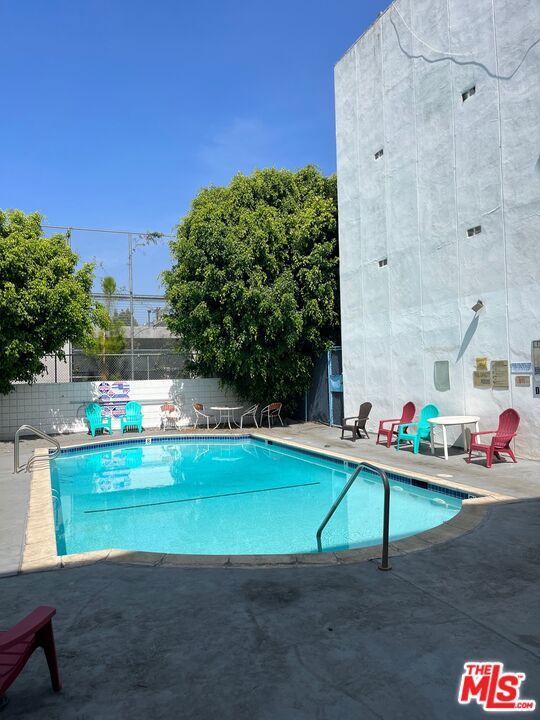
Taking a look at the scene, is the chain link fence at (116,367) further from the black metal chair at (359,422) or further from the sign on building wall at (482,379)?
the sign on building wall at (482,379)

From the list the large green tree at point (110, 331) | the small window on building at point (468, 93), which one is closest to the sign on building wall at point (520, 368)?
the small window on building at point (468, 93)

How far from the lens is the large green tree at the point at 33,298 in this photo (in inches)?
458

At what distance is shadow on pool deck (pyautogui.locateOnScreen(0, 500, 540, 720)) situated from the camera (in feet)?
7.49

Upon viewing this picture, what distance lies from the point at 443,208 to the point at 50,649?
10.2 meters

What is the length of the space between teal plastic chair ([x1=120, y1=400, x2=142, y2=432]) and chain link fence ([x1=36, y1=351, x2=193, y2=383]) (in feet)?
6.85

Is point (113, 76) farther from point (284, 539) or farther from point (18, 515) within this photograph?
point (284, 539)

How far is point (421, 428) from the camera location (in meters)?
10.2

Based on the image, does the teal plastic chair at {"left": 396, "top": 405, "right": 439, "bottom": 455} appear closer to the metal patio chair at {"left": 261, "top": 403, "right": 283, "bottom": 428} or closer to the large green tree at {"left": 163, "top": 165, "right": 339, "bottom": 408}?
the large green tree at {"left": 163, "top": 165, "right": 339, "bottom": 408}

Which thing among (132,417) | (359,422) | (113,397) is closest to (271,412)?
(132,417)

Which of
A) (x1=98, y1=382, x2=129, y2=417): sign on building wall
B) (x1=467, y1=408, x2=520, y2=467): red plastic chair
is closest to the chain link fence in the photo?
(x1=98, y1=382, x2=129, y2=417): sign on building wall

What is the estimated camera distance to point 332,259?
15062mm

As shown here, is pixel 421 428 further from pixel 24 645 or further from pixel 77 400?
pixel 77 400

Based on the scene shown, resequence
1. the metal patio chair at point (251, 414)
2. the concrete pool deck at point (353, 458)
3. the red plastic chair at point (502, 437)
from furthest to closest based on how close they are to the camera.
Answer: the metal patio chair at point (251, 414), the red plastic chair at point (502, 437), the concrete pool deck at point (353, 458)

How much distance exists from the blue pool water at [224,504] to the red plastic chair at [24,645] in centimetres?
335
